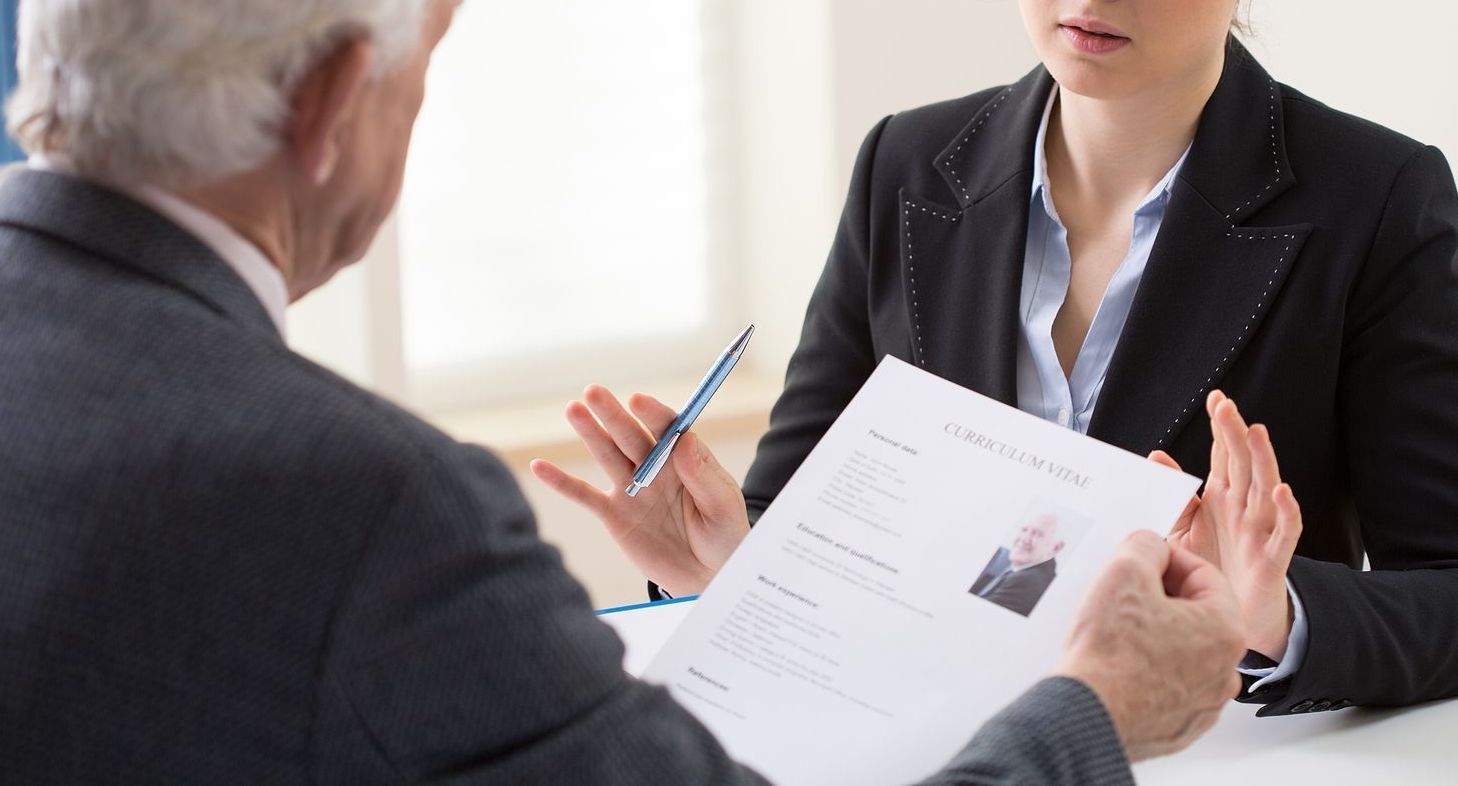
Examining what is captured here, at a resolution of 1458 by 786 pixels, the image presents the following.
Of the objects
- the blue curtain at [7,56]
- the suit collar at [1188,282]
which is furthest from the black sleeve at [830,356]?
the blue curtain at [7,56]

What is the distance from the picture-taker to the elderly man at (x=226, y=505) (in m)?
0.81

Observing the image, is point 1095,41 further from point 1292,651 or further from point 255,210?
point 255,210

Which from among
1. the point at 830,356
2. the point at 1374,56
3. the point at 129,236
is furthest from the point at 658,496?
the point at 1374,56

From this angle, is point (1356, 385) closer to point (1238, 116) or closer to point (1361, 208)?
point (1361, 208)

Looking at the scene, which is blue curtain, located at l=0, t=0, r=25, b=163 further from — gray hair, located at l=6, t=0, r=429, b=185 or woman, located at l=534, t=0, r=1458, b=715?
gray hair, located at l=6, t=0, r=429, b=185

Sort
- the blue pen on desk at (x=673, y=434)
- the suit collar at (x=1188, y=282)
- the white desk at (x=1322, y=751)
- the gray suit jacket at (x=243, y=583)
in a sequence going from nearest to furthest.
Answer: the gray suit jacket at (x=243, y=583), the white desk at (x=1322, y=751), the blue pen on desk at (x=673, y=434), the suit collar at (x=1188, y=282)

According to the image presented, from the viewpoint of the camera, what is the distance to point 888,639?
1.19 metres

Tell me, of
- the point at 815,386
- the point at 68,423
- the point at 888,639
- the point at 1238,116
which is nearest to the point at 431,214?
the point at 815,386

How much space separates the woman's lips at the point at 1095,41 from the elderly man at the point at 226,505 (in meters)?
0.94

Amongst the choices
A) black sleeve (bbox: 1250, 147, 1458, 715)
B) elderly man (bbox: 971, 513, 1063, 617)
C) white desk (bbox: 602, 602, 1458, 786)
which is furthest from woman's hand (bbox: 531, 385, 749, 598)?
black sleeve (bbox: 1250, 147, 1458, 715)

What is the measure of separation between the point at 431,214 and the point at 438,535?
2870mm

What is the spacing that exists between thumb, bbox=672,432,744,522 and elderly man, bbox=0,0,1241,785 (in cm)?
72

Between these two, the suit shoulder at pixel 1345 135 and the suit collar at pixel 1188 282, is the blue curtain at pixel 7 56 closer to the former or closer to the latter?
the suit collar at pixel 1188 282

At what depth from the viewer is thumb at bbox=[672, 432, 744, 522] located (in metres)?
1.64
